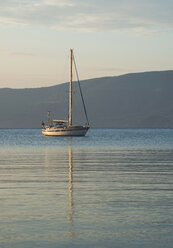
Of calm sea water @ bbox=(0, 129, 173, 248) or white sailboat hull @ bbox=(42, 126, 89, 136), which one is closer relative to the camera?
calm sea water @ bbox=(0, 129, 173, 248)

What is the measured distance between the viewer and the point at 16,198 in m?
17.5

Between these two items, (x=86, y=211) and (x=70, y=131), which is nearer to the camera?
(x=86, y=211)

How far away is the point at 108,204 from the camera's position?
637 inches

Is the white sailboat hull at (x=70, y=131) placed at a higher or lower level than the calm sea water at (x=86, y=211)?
higher

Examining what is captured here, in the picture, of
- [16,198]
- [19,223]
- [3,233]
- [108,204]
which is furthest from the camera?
[16,198]

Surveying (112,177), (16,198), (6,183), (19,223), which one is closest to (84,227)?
(19,223)

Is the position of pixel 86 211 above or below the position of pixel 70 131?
below

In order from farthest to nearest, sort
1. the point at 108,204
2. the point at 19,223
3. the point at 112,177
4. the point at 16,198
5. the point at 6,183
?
the point at 112,177
the point at 6,183
the point at 16,198
the point at 108,204
the point at 19,223

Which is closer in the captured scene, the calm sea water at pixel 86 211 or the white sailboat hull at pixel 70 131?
the calm sea water at pixel 86 211

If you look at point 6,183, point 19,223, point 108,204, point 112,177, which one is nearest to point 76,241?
point 19,223

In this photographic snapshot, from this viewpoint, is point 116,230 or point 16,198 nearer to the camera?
point 116,230

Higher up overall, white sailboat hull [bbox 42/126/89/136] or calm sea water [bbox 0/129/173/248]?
white sailboat hull [bbox 42/126/89/136]

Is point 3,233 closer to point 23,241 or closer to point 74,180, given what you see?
point 23,241

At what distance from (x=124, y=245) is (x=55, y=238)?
155 centimetres
